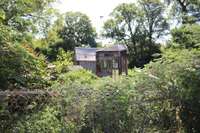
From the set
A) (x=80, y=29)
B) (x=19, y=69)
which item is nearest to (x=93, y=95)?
(x=19, y=69)

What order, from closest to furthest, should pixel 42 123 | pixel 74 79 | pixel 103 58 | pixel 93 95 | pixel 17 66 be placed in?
pixel 42 123 → pixel 17 66 → pixel 93 95 → pixel 74 79 → pixel 103 58

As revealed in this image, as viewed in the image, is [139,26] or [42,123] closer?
[42,123]

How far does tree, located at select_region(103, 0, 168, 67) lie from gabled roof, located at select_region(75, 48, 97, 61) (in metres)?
5.06

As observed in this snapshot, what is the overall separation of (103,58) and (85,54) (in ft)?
15.2

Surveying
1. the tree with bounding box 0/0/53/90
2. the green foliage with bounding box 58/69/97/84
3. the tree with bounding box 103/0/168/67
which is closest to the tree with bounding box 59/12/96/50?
the tree with bounding box 103/0/168/67

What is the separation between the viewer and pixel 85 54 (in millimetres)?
53406

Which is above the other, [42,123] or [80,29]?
[80,29]

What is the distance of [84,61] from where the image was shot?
52906mm

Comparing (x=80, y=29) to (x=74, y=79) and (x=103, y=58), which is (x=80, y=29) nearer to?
(x=103, y=58)

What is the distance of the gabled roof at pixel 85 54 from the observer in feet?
173

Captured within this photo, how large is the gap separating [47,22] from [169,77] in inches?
392

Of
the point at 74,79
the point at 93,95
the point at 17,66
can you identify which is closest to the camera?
the point at 17,66

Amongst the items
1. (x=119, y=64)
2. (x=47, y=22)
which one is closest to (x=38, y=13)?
(x=47, y=22)

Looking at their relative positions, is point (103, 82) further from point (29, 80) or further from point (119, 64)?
point (119, 64)
